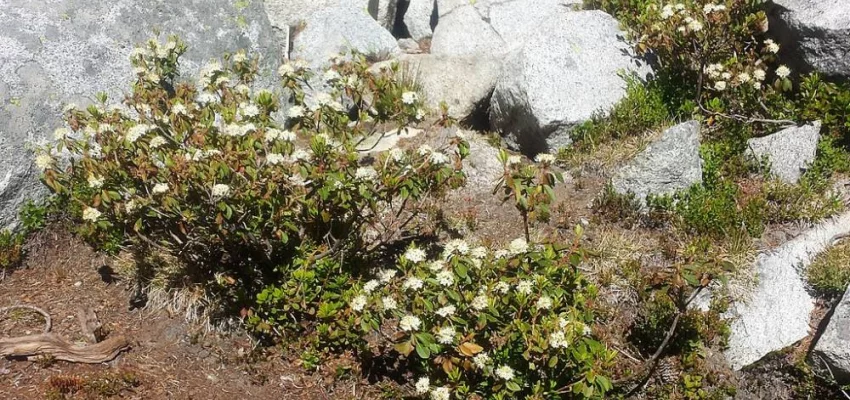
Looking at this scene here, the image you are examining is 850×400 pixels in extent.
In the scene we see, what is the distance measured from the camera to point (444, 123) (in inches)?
267

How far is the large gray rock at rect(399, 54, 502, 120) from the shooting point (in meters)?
9.21

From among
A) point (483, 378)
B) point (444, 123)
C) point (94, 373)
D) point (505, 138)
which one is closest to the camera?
point (483, 378)

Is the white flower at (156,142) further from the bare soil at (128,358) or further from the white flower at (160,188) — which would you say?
the bare soil at (128,358)

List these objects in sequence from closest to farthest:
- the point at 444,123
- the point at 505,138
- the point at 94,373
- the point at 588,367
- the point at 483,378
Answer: the point at 588,367 < the point at 483,378 < the point at 94,373 < the point at 444,123 < the point at 505,138

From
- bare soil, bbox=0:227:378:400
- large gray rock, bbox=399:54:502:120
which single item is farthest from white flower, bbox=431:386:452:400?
large gray rock, bbox=399:54:502:120

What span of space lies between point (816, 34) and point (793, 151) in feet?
4.19

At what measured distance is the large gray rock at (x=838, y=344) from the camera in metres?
6.05

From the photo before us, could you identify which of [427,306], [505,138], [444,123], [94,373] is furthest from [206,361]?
[505,138]

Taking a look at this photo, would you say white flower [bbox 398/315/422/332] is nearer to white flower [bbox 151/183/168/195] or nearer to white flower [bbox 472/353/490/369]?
white flower [bbox 472/353/490/369]

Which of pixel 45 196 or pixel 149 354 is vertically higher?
pixel 45 196

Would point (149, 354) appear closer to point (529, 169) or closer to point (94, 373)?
point (94, 373)

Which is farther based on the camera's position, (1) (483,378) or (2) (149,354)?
(2) (149,354)

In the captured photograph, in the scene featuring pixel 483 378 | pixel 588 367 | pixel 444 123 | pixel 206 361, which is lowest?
pixel 206 361

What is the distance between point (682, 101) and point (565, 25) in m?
1.58
